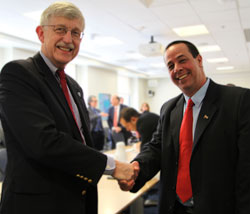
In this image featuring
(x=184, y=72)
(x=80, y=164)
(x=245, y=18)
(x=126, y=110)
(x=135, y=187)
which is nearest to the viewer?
(x=80, y=164)

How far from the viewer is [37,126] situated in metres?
1.12

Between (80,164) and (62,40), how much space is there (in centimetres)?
64

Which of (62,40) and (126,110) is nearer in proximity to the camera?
(62,40)

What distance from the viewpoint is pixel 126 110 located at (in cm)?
355

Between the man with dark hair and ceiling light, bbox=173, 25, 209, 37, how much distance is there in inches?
180

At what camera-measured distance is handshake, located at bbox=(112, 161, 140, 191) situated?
5.03 feet

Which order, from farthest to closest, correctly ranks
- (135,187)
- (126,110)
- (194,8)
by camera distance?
1. (194,8)
2. (126,110)
3. (135,187)

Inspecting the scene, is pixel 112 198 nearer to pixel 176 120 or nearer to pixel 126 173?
pixel 126 173

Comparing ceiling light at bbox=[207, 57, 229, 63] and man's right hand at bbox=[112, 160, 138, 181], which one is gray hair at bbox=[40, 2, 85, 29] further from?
ceiling light at bbox=[207, 57, 229, 63]

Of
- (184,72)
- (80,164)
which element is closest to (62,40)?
(80,164)

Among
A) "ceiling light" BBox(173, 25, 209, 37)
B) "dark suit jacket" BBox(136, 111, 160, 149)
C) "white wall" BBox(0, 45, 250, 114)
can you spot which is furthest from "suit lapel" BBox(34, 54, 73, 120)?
"white wall" BBox(0, 45, 250, 114)

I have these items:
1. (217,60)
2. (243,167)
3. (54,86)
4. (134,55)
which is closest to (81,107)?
(54,86)

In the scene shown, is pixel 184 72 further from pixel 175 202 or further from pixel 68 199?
pixel 68 199

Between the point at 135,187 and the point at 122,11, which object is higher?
the point at 122,11
